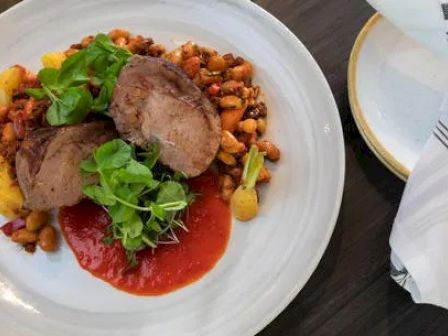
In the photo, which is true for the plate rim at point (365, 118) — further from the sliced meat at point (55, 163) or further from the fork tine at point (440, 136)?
the sliced meat at point (55, 163)

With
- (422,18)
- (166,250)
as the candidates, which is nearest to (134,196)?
(166,250)

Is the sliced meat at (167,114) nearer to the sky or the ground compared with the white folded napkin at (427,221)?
nearer to the sky

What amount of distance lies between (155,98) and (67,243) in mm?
459

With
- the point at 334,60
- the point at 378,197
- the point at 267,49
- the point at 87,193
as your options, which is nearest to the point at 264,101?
the point at 267,49

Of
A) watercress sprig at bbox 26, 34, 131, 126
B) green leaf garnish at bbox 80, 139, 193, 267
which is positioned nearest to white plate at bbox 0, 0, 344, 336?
green leaf garnish at bbox 80, 139, 193, 267

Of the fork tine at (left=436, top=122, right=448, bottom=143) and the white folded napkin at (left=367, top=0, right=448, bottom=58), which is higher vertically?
the white folded napkin at (left=367, top=0, right=448, bottom=58)

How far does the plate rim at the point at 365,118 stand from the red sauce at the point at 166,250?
1.37 feet

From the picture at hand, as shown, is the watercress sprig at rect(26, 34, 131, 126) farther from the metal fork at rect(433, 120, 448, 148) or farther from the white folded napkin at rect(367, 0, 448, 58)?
the metal fork at rect(433, 120, 448, 148)

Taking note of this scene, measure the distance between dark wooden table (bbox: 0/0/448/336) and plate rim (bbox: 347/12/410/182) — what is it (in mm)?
70

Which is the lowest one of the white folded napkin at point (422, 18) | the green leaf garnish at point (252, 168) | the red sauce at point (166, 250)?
the red sauce at point (166, 250)

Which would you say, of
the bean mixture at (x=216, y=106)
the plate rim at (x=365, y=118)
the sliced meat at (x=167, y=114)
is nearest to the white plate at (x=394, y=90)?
the plate rim at (x=365, y=118)

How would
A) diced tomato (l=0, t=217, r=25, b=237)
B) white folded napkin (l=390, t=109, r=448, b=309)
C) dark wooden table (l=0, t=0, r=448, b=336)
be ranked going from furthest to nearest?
diced tomato (l=0, t=217, r=25, b=237) < dark wooden table (l=0, t=0, r=448, b=336) < white folded napkin (l=390, t=109, r=448, b=309)

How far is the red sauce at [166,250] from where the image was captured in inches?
64.6

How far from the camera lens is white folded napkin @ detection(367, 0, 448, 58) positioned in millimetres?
1596
